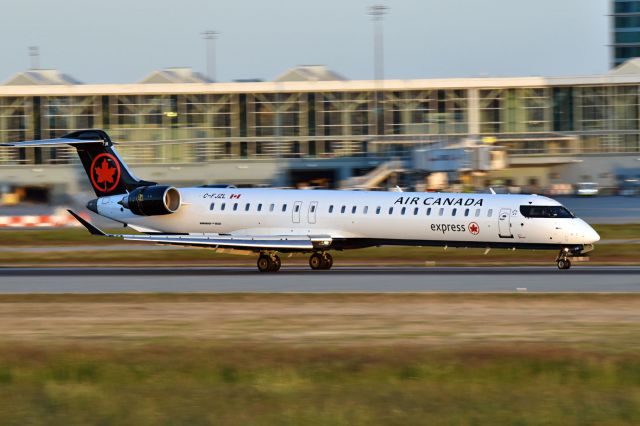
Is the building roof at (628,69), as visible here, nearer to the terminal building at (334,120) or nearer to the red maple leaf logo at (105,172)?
the terminal building at (334,120)

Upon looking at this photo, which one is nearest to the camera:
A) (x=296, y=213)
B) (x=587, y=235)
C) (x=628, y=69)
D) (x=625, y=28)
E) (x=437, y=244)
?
(x=587, y=235)

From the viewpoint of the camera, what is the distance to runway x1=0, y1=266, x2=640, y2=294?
92.2 feet

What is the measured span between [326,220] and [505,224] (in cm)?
597

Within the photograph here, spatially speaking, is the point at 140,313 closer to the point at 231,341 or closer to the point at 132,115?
the point at 231,341

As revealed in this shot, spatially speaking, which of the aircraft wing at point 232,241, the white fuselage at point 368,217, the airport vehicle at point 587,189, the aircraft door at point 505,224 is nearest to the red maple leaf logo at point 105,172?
the white fuselage at point 368,217

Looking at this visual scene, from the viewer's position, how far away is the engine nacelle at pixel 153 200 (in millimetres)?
36969

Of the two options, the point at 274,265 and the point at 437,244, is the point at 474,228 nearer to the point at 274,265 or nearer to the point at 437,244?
the point at 437,244

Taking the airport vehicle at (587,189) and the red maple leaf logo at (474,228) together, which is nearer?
the red maple leaf logo at (474,228)

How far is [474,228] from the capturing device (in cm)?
3375

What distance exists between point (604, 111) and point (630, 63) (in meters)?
5.69

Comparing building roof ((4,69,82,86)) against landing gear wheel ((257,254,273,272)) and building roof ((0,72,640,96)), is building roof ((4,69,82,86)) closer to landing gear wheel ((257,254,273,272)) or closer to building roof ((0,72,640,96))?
building roof ((0,72,640,96))

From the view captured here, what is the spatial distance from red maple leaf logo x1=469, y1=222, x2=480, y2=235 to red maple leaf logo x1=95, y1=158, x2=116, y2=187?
1381cm

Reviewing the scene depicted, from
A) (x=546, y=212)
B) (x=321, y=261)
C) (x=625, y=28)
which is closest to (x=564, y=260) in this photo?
(x=546, y=212)

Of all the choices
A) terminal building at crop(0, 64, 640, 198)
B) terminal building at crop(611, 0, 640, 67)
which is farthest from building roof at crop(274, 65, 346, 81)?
terminal building at crop(611, 0, 640, 67)
